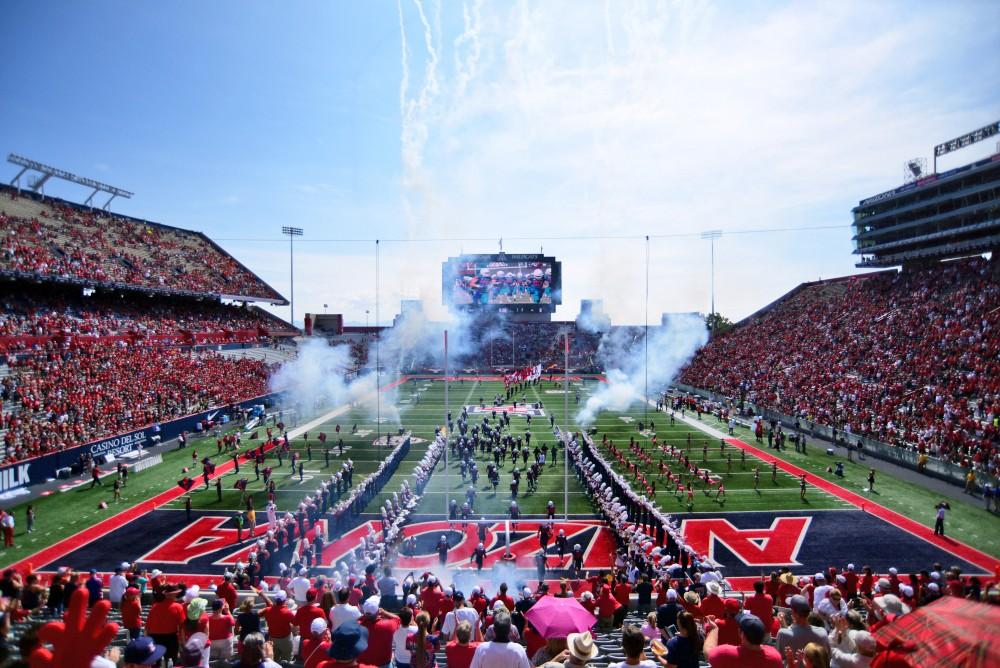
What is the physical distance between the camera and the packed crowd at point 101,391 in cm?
2178

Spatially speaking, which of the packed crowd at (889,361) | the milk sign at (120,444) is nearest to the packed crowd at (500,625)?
the milk sign at (120,444)

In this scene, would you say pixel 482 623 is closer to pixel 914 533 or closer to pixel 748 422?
pixel 914 533

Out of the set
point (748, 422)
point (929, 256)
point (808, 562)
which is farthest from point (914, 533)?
point (929, 256)

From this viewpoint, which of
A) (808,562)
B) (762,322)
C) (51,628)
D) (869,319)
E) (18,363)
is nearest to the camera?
(51,628)

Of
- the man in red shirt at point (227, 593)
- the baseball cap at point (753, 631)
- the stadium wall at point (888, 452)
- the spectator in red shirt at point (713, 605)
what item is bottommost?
the stadium wall at point (888, 452)

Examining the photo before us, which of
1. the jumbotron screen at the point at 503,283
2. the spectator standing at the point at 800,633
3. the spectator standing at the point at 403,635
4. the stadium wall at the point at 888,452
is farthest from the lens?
the jumbotron screen at the point at 503,283

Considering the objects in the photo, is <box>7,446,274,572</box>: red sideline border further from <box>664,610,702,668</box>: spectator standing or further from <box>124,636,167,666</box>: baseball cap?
<box>664,610,702,668</box>: spectator standing

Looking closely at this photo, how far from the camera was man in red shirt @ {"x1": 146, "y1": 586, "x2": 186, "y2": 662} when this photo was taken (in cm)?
568

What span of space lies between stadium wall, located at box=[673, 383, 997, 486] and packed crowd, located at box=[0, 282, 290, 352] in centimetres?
3692

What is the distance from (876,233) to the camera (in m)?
44.9

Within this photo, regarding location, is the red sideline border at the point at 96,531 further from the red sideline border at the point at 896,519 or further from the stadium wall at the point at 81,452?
the red sideline border at the point at 896,519

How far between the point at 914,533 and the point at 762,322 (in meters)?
35.6

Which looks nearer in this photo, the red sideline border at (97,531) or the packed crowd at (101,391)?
the red sideline border at (97,531)

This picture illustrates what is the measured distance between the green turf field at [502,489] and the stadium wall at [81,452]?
1.29 metres
